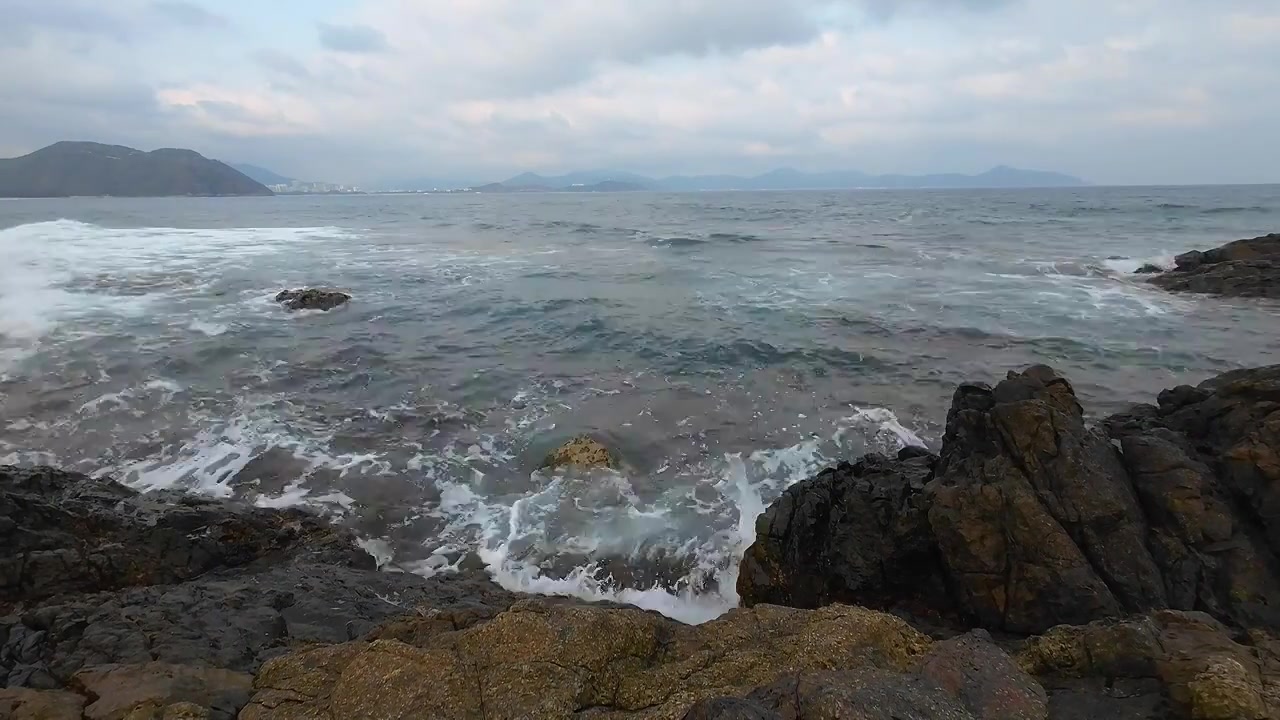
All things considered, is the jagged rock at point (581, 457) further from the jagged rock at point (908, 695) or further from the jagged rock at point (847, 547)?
the jagged rock at point (908, 695)

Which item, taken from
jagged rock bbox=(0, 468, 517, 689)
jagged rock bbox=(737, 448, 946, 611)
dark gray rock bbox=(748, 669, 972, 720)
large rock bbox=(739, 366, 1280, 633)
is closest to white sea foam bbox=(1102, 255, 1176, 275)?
large rock bbox=(739, 366, 1280, 633)

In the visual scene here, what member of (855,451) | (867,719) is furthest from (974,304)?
(867,719)

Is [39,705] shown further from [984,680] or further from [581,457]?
[581,457]

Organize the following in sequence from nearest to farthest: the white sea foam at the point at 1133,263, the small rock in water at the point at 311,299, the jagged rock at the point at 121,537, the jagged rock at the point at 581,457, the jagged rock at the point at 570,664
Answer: the jagged rock at the point at 570,664 < the jagged rock at the point at 121,537 < the jagged rock at the point at 581,457 < the small rock in water at the point at 311,299 < the white sea foam at the point at 1133,263

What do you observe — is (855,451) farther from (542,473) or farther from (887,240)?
(887,240)

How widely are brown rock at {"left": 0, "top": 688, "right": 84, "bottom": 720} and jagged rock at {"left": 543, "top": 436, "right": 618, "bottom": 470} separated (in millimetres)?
8529

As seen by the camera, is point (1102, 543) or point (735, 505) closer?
point (1102, 543)

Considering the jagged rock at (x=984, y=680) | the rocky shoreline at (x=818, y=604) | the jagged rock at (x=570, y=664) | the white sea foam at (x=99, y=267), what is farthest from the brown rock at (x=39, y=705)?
the white sea foam at (x=99, y=267)

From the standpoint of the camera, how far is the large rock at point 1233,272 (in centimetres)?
2662

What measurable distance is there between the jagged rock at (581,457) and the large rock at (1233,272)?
1167 inches

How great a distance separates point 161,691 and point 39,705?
0.77 m

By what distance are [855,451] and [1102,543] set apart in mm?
6027

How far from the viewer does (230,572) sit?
838 centimetres

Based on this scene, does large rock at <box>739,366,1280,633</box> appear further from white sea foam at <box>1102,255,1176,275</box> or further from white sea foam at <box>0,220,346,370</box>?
white sea foam at <box>1102,255,1176,275</box>
